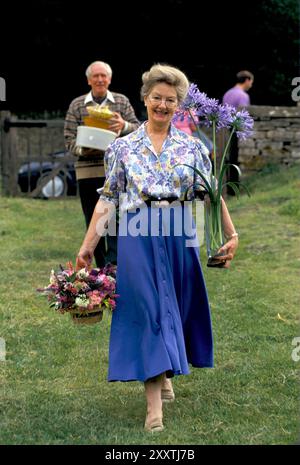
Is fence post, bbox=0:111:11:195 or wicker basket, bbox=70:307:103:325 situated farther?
fence post, bbox=0:111:11:195

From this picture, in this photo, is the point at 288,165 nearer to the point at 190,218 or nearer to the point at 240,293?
the point at 240,293

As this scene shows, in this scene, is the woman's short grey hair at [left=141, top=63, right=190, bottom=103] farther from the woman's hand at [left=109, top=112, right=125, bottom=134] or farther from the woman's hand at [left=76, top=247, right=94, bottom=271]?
the woman's hand at [left=109, top=112, right=125, bottom=134]

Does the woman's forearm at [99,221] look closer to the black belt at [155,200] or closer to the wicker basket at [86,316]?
the black belt at [155,200]

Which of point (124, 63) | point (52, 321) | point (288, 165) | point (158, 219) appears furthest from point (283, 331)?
point (124, 63)

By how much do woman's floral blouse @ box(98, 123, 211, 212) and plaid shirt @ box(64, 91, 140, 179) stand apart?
2770 millimetres

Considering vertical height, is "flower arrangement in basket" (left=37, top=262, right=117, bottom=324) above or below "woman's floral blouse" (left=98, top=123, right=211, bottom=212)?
below

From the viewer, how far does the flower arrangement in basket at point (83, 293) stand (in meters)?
4.81

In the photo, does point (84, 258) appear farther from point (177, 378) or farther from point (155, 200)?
point (177, 378)

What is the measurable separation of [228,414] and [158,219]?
43.9 inches

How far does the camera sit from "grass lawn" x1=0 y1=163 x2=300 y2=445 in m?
4.70

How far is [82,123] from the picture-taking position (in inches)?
310

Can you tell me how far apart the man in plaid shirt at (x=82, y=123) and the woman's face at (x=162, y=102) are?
9.18 ft

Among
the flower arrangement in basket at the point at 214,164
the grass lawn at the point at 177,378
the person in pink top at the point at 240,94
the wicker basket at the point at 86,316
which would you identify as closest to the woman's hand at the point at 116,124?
the grass lawn at the point at 177,378

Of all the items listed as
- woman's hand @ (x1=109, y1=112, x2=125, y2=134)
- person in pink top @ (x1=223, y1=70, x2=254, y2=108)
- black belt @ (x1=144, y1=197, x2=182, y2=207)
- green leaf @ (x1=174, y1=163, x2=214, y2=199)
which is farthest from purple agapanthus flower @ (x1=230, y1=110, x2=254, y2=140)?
person in pink top @ (x1=223, y1=70, x2=254, y2=108)
